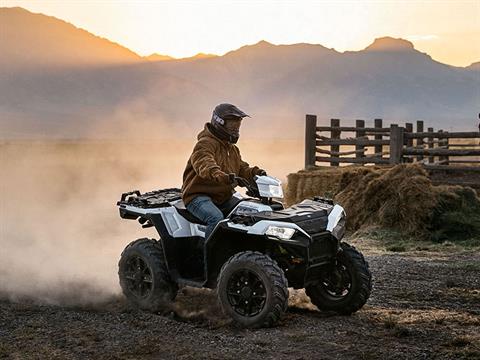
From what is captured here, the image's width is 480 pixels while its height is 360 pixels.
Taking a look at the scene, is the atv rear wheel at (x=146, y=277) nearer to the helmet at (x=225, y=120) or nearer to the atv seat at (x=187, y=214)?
the atv seat at (x=187, y=214)

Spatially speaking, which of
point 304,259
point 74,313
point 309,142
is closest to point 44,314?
point 74,313

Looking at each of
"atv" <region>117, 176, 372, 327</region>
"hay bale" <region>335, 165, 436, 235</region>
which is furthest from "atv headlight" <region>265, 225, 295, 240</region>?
"hay bale" <region>335, 165, 436, 235</region>

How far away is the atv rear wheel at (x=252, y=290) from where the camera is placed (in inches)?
303

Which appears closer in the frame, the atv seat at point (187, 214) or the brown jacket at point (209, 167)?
the brown jacket at point (209, 167)

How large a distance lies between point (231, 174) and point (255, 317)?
153 centimetres

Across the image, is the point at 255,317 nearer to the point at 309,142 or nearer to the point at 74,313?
the point at 74,313

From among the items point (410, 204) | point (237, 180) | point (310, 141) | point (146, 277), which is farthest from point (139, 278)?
point (310, 141)

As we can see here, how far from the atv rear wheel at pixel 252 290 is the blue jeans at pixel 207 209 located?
51cm

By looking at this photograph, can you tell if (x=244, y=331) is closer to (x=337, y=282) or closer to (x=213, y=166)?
(x=337, y=282)

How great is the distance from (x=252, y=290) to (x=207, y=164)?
1447mm

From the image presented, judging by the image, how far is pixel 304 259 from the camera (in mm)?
7887

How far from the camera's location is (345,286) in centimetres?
866

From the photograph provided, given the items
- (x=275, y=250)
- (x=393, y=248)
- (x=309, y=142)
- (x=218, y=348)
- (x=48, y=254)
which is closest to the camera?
(x=218, y=348)

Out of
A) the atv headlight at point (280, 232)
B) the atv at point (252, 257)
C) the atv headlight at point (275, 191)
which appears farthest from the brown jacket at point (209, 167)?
the atv headlight at point (280, 232)
